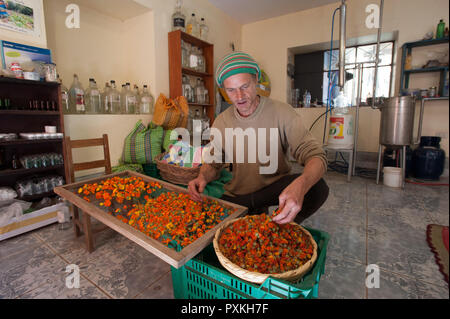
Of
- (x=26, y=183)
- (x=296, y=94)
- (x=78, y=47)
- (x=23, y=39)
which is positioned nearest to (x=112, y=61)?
(x=78, y=47)

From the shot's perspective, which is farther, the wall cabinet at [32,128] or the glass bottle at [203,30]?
the glass bottle at [203,30]

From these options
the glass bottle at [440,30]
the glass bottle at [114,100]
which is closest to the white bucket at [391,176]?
the glass bottle at [440,30]

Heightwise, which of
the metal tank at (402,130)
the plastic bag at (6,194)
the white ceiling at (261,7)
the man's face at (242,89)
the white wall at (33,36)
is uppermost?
the white ceiling at (261,7)

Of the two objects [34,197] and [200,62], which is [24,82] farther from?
[200,62]

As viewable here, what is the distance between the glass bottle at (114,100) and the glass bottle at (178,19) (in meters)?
0.97

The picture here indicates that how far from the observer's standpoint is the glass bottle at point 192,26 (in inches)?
116

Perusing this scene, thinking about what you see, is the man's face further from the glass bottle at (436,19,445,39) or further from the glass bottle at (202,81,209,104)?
the glass bottle at (436,19,445,39)

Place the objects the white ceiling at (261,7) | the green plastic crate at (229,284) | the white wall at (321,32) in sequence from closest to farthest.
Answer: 1. the green plastic crate at (229,284)
2. the white wall at (321,32)
3. the white ceiling at (261,7)

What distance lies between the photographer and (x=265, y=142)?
136cm

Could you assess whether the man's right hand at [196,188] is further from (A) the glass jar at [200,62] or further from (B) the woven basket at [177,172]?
(A) the glass jar at [200,62]

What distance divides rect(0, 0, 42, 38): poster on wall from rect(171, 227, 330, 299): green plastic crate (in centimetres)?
201

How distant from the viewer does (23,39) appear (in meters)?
1.76

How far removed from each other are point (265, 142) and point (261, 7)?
Answer: 3152 millimetres

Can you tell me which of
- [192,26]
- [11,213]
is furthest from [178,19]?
[11,213]
